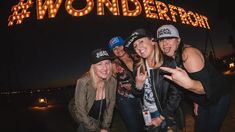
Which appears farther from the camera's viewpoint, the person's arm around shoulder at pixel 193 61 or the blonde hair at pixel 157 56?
the blonde hair at pixel 157 56

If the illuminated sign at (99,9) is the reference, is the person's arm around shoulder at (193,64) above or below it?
below

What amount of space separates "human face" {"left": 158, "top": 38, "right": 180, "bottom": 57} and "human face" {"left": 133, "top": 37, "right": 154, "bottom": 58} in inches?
9.4

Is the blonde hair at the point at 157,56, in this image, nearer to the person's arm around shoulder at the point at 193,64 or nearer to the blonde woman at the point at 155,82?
the blonde woman at the point at 155,82

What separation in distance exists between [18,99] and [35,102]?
1458mm

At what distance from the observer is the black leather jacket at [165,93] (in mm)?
3258

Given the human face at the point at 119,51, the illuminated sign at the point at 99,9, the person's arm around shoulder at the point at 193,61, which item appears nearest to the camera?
the person's arm around shoulder at the point at 193,61

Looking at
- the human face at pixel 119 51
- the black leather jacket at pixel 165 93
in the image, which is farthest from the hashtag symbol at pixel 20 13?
the black leather jacket at pixel 165 93

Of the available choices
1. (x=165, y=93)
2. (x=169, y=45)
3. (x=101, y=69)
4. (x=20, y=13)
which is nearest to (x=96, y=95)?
(x=101, y=69)

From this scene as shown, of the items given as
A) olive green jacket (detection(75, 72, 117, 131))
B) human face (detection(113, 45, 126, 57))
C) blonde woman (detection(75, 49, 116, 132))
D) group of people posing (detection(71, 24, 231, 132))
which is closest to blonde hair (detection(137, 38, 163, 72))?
group of people posing (detection(71, 24, 231, 132))

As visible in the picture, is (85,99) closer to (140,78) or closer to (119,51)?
(140,78)

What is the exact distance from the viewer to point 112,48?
15.4 ft

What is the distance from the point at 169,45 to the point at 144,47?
1.33 ft

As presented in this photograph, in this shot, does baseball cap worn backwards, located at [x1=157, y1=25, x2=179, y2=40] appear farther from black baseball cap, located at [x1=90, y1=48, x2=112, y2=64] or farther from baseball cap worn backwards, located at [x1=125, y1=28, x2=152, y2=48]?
black baseball cap, located at [x1=90, y1=48, x2=112, y2=64]

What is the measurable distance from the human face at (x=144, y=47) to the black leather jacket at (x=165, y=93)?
0.25 meters
